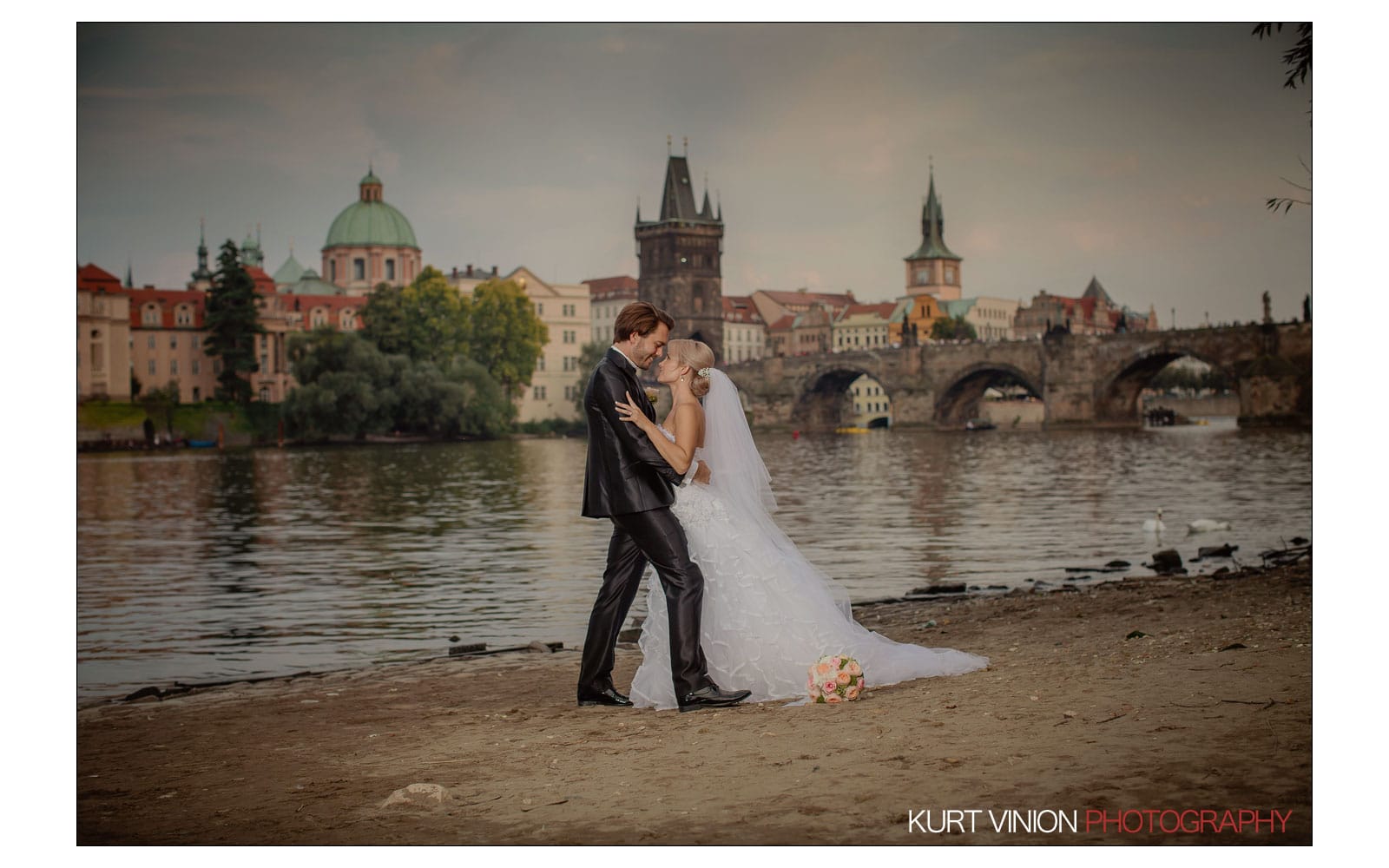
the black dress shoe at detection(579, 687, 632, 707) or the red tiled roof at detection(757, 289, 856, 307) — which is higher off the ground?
the red tiled roof at detection(757, 289, 856, 307)

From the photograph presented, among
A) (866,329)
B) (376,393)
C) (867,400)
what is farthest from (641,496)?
(866,329)

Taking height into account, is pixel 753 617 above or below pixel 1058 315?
below

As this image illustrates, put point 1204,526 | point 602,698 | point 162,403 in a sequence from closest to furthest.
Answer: point 602,698 → point 1204,526 → point 162,403

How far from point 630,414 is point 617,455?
0.50ft

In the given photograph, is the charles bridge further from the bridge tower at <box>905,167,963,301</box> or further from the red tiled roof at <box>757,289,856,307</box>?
the red tiled roof at <box>757,289,856,307</box>

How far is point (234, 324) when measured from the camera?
1743 inches

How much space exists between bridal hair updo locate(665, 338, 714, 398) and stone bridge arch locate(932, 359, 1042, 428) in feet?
218

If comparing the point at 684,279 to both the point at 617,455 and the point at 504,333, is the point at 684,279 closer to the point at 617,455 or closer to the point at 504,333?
the point at 504,333

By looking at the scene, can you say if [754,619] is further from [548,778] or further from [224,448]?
[224,448]

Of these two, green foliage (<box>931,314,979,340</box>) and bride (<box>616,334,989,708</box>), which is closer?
bride (<box>616,334,989,708</box>)

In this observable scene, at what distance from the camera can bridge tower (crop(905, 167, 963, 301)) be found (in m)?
15.3

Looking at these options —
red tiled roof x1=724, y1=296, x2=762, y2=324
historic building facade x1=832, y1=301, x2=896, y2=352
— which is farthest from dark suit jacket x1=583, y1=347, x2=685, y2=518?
historic building facade x1=832, y1=301, x2=896, y2=352

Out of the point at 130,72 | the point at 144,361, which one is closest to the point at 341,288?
the point at 144,361

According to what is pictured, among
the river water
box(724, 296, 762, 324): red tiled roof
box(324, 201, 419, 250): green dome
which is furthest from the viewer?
box(724, 296, 762, 324): red tiled roof
